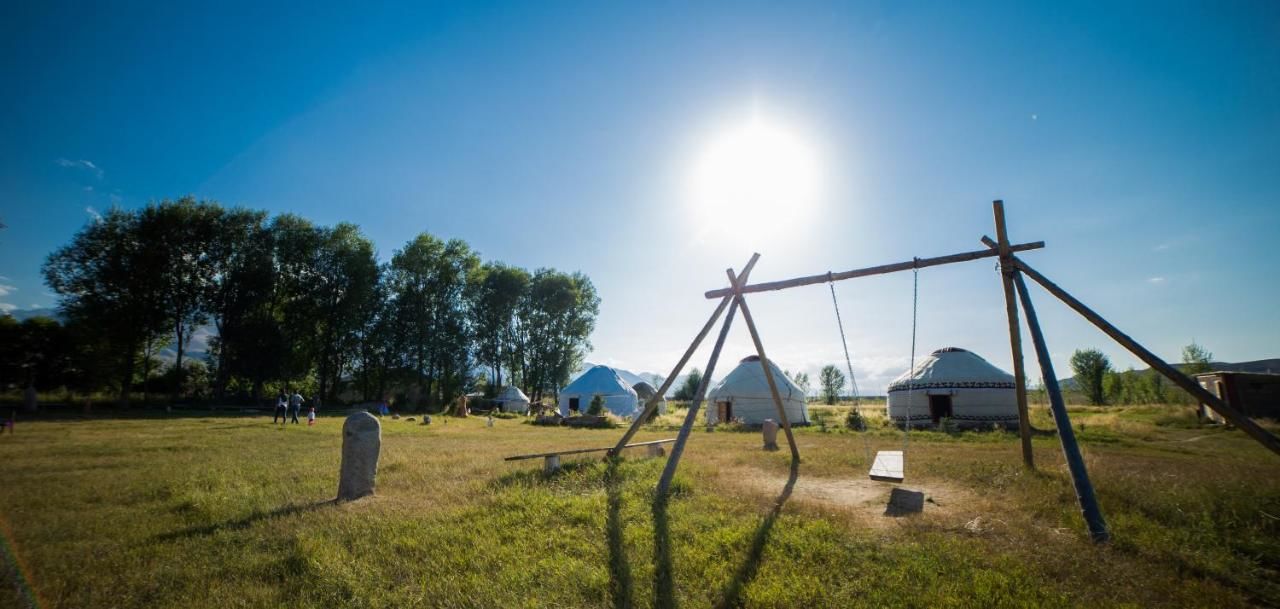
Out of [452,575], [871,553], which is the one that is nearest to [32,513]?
[452,575]

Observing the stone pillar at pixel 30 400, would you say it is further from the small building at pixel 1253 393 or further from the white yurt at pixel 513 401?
the small building at pixel 1253 393

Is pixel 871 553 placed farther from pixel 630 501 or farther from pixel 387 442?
pixel 387 442

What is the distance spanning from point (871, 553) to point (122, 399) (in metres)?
42.0

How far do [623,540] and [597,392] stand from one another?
34472 mm

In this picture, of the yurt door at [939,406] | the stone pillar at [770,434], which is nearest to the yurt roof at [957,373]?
the yurt door at [939,406]

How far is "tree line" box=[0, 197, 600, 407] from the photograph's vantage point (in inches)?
1116

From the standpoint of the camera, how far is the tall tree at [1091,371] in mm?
50062

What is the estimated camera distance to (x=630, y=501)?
235 inches

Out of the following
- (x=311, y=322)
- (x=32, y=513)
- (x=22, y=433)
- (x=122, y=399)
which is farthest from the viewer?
(x=311, y=322)

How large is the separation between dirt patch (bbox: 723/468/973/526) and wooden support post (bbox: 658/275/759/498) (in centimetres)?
128

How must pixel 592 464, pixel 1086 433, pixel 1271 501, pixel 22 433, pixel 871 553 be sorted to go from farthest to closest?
pixel 1086 433
pixel 22 433
pixel 592 464
pixel 1271 501
pixel 871 553

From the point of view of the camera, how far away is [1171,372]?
5.23 metres

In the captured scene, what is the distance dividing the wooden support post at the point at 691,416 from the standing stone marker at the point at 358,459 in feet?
14.0

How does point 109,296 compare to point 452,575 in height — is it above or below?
above
